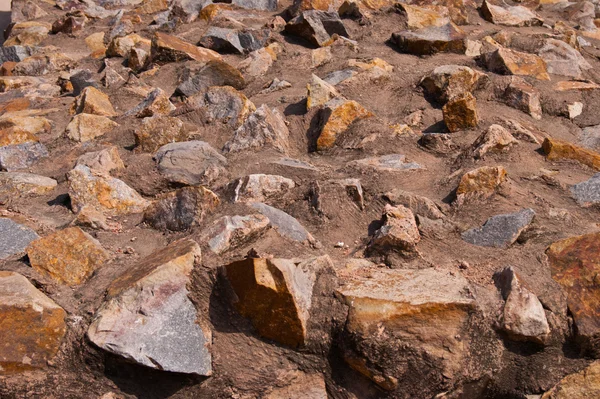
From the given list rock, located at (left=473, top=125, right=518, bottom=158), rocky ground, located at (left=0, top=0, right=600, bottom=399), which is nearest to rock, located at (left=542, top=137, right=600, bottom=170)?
rocky ground, located at (left=0, top=0, right=600, bottom=399)

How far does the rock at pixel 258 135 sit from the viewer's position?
4102mm

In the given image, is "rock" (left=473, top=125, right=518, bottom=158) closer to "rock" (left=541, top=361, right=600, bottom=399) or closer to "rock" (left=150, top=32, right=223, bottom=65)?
"rock" (left=541, top=361, right=600, bottom=399)

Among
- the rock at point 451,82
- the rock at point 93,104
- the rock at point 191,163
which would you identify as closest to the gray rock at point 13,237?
the rock at point 191,163

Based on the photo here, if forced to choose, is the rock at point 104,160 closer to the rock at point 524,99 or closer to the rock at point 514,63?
the rock at point 524,99

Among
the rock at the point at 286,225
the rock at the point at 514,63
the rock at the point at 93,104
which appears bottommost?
the rock at the point at 93,104

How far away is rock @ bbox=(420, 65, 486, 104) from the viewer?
4.62 metres

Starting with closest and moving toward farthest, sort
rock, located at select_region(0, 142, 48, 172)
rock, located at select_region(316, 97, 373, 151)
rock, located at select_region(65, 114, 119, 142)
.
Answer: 1. rock, located at select_region(0, 142, 48, 172)
2. rock, located at select_region(316, 97, 373, 151)
3. rock, located at select_region(65, 114, 119, 142)

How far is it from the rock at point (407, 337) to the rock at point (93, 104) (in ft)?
10.4

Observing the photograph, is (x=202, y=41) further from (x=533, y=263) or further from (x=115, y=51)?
(x=533, y=263)

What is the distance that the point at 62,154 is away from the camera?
4.25 metres

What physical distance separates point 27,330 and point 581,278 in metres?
2.53

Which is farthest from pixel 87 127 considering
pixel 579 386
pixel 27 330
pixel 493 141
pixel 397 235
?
pixel 579 386

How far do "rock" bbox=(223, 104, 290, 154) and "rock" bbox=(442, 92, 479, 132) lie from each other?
1.19m

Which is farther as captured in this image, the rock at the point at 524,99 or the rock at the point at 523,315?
the rock at the point at 524,99
